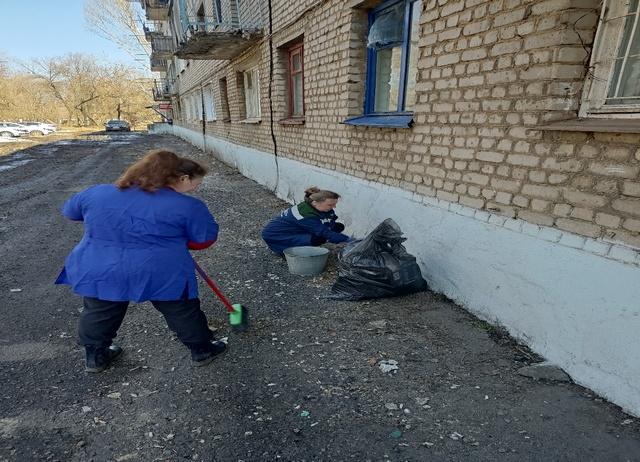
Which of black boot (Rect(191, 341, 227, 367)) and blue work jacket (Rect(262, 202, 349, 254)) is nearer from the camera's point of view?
black boot (Rect(191, 341, 227, 367))

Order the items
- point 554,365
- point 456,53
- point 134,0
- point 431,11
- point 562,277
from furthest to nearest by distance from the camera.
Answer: point 134,0 → point 431,11 → point 456,53 → point 554,365 → point 562,277

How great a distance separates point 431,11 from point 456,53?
519mm

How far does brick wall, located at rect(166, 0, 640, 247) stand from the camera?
6.31 ft

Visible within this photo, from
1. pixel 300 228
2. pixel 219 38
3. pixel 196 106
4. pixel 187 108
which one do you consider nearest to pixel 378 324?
pixel 300 228

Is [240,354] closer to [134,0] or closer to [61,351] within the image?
[61,351]

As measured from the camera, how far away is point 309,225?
3.70 m

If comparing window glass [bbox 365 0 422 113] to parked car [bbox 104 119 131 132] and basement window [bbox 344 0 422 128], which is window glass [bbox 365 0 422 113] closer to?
basement window [bbox 344 0 422 128]

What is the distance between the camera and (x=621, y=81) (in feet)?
6.35

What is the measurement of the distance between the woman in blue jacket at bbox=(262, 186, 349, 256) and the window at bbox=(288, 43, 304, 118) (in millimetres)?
3007

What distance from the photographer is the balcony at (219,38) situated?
22.5 feet

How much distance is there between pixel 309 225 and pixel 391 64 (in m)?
2.00

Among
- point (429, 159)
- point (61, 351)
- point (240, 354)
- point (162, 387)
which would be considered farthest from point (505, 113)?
point (61, 351)

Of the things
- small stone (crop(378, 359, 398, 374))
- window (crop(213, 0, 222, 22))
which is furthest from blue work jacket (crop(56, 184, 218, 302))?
window (crop(213, 0, 222, 22))

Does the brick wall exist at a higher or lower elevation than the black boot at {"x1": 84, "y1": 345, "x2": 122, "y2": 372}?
higher
